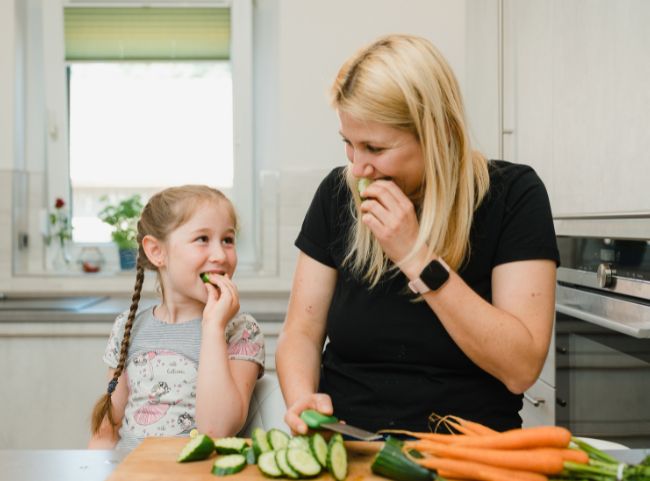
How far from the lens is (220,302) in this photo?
149 centimetres

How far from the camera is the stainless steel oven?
59.7 inches

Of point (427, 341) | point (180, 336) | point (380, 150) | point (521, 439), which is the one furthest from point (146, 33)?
point (521, 439)

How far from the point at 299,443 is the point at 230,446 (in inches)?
3.8

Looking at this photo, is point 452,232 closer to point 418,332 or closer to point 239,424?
point 418,332

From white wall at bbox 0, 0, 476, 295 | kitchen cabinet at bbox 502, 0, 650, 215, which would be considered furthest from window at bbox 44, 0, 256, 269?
kitchen cabinet at bbox 502, 0, 650, 215

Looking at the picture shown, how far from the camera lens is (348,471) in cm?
95

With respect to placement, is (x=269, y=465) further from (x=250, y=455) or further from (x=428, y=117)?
(x=428, y=117)

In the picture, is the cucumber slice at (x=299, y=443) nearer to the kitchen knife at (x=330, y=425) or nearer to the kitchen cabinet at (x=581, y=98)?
the kitchen knife at (x=330, y=425)

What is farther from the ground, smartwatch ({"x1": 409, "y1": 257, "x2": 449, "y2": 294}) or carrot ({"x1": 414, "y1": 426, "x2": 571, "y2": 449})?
smartwatch ({"x1": 409, "y1": 257, "x2": 449, "y2": 294})

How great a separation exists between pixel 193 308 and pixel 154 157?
6.37 feet

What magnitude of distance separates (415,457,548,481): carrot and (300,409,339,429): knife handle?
0.49 ft

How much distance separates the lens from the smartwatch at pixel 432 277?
1.17 meters

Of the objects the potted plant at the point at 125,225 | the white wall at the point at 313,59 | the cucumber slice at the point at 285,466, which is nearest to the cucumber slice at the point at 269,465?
the cucumber slice at the point at 285,466

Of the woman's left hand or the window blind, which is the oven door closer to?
the woman's left hand
